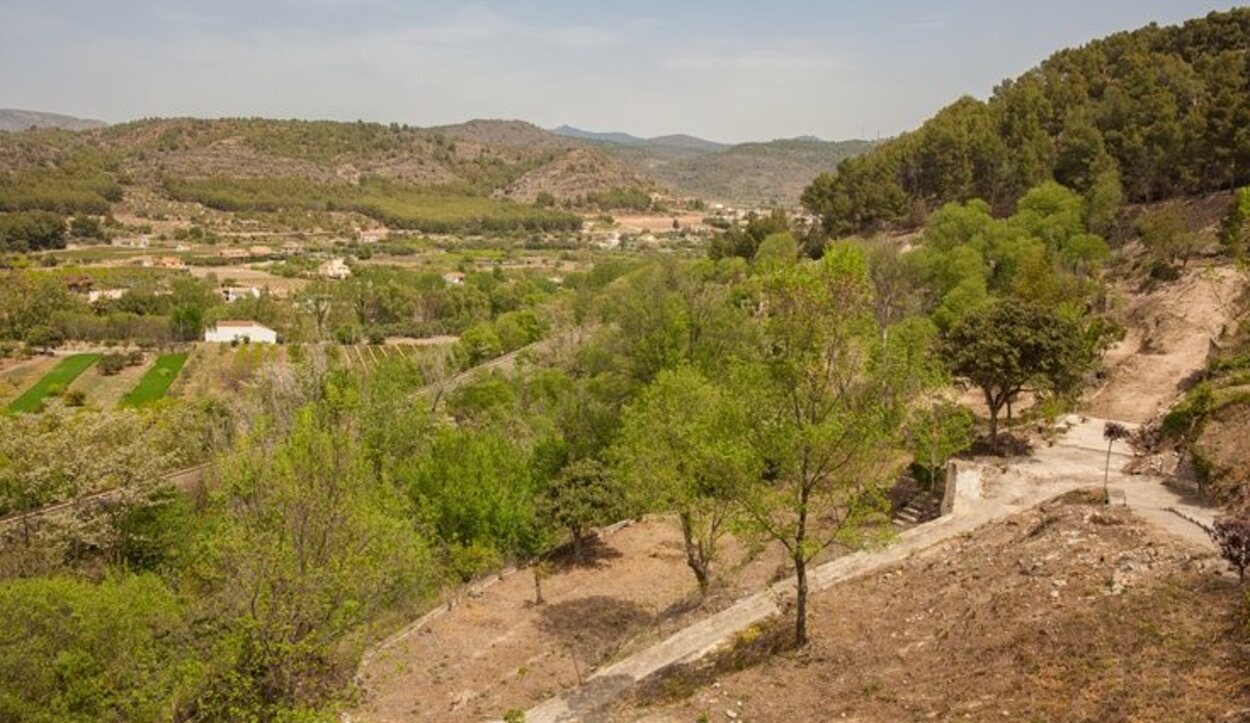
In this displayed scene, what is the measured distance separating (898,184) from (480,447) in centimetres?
5405

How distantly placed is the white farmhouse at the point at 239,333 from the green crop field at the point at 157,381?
680 cm

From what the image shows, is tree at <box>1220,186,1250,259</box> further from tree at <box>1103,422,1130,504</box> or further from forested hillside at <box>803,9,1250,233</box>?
tree at <box>1103,422,1130,504</box>

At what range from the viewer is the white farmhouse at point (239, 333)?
93.4m

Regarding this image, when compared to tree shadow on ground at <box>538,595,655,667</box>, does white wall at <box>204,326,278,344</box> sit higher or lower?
lower

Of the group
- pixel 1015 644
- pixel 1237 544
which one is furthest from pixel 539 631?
pixel 1237 544

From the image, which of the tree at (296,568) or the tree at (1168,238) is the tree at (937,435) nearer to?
the tree at (296,568)

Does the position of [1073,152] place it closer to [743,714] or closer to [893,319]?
[893,319]

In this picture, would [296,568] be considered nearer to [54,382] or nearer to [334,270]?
[54,382]

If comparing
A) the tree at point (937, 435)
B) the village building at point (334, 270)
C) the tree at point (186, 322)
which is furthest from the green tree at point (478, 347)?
the village building at point (334, 270)

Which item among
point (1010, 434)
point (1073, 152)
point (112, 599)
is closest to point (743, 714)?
point (112, 599)

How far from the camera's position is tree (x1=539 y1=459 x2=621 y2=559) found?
74.8 ft

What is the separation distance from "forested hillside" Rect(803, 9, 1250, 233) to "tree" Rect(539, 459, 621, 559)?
3870 cm

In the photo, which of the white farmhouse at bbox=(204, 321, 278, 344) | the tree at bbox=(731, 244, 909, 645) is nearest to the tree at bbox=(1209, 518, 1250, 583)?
the tree at bbox=(731, 244, 909, 645)

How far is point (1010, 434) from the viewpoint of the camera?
82.7ft
